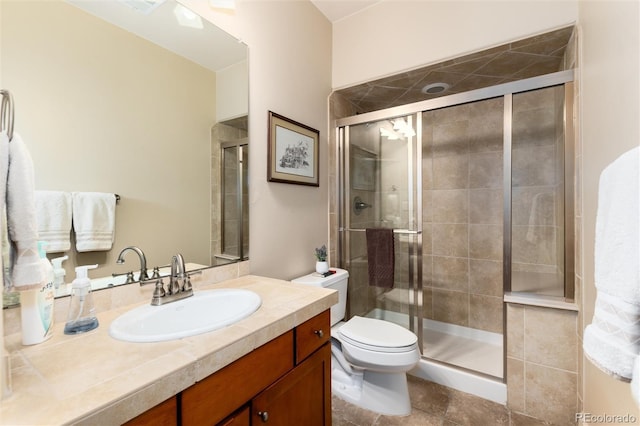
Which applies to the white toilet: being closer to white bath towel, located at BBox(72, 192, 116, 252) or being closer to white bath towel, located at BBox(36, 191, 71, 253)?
white bath towel, located at BBox(72, 192, 116, 252)

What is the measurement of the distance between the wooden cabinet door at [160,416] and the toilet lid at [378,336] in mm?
1125

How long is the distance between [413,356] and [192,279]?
122 cm

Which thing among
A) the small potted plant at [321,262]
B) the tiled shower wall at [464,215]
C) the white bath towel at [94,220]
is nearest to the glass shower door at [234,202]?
the white bath towel at [94,220]

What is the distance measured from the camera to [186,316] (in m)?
1.04

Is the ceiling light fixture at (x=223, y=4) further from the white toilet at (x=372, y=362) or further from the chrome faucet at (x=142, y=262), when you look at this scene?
the white toilet at (x=372, y=362)

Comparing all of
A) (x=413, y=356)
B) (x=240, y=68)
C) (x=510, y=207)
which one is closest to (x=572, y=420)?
(x=413, y=356)

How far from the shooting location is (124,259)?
1.04 metres

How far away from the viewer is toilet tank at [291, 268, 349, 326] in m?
1.75

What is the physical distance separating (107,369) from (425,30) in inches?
91.9

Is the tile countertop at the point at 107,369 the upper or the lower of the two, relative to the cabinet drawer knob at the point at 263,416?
upper

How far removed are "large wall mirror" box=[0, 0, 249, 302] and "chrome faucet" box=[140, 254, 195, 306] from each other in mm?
84

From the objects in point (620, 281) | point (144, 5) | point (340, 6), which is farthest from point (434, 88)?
point (620, 281)

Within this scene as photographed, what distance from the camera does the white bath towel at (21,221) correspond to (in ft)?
1.90

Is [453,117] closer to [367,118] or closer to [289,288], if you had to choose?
[367,118]
